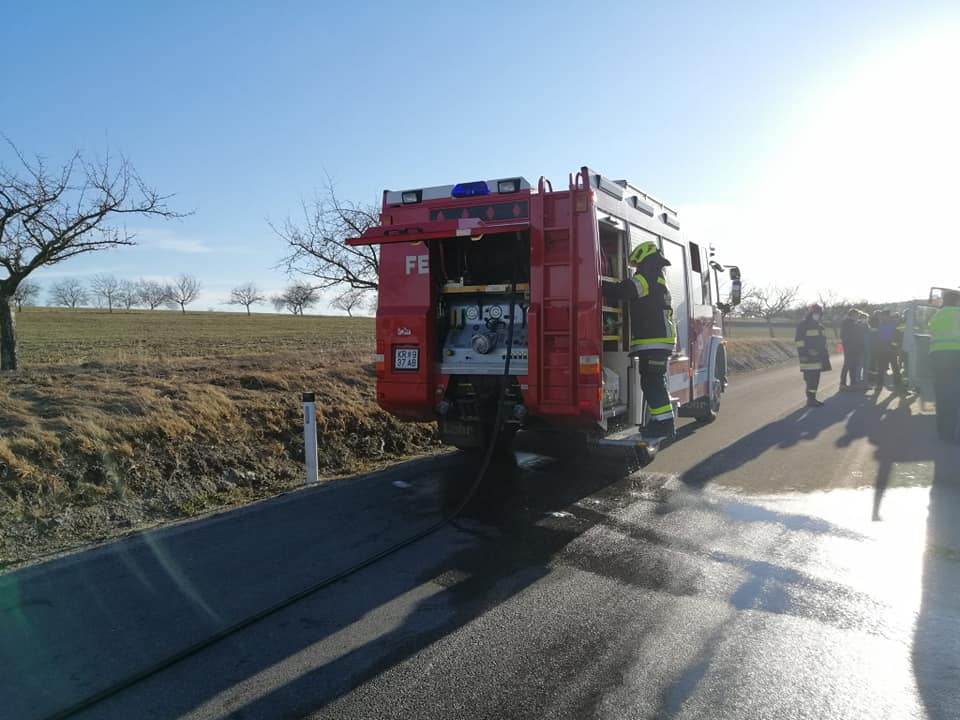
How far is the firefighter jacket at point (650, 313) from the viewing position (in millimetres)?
6973

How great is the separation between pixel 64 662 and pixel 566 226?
195 inches

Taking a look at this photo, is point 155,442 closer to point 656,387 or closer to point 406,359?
point 406,359

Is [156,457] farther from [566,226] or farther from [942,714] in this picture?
[942,714]

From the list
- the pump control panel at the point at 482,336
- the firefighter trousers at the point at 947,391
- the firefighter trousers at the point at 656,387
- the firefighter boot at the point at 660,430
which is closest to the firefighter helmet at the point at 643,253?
the firefighter trousers at the point at 656,387

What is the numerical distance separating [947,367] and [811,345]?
13.0ft

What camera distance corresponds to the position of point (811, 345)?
13047mm

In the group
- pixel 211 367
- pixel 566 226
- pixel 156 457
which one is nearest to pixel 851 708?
pixel 566 226

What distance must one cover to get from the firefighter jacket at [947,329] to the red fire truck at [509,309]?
4.24 meters

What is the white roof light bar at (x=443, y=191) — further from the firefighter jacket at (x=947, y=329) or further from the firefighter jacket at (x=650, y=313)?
the firefighter jacket at (x=947, y=329)

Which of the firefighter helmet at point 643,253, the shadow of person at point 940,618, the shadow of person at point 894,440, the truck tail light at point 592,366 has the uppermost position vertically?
the firefighter helmet at point 643,253

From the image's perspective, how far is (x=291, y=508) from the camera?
247 inches

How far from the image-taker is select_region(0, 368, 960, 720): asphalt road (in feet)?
10.2

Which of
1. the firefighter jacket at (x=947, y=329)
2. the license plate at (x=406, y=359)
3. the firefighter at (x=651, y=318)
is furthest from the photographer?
the firefighter jacket at (x=947, y=329)

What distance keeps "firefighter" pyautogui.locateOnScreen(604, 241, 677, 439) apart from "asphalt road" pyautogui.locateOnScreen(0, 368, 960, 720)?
1.11m
